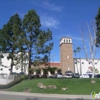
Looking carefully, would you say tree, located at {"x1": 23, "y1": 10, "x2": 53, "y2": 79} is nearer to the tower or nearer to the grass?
the grass

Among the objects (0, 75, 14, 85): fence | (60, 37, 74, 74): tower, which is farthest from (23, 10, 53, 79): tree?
(60, 37, 74, 74): tower

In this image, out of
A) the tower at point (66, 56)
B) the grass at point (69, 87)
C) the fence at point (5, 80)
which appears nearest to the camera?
the grass at point (69, 87)

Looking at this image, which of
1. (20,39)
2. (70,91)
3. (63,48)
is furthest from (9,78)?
(63,48)

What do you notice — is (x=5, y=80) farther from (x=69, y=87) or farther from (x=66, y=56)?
(x=66, y=56)

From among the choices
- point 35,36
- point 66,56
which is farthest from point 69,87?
point 66,56

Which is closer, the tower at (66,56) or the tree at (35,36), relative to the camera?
the tree at (35,36)

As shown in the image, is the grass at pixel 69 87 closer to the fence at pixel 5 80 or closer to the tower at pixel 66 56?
the fence at pixel 5 80

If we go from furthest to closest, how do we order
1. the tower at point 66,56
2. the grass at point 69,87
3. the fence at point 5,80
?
1. the tower at point 66,56
2. the fence at point 5,80
3. the grass at point 69,87

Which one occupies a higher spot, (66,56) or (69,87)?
(66,56)

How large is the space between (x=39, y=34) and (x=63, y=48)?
33.5 metres

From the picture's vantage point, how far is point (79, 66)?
72.5 m

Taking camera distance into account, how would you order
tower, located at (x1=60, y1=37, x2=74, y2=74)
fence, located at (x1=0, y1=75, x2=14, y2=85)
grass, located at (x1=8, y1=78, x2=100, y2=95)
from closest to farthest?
grass, located at (x1=8, y1=78, x2=100, y2=95) → fence, located at (x1=0, y1=75, x2=14, y2=85) → tower, located at (x1=60, y1=37, x2=74, y2=74)

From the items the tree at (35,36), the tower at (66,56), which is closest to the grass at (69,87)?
the tree at (35,36)

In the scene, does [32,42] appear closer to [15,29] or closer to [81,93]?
[15,29]
